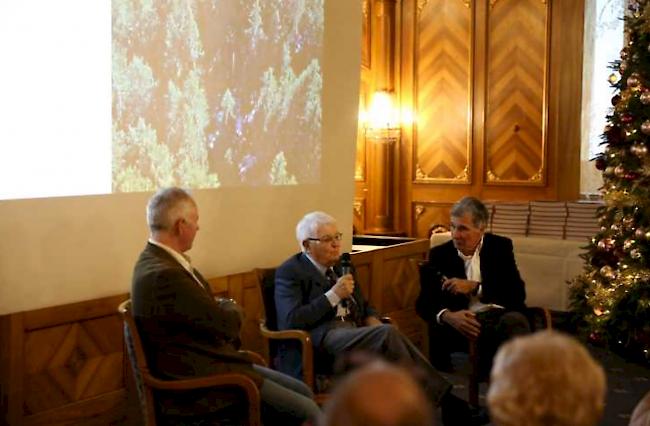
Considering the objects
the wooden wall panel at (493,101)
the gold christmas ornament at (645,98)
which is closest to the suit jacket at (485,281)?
the gold christmas ornament at (645,98)

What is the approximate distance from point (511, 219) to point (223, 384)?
5489 millimetres

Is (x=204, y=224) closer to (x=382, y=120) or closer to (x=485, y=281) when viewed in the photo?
(x=485, y=281)

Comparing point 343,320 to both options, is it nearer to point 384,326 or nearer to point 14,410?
point 384,326

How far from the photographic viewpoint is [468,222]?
4.78m

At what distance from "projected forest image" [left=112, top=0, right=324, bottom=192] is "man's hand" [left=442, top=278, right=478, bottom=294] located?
1.23 metres

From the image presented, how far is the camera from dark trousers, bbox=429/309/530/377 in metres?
4.59

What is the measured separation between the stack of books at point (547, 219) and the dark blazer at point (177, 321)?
17.1 feet

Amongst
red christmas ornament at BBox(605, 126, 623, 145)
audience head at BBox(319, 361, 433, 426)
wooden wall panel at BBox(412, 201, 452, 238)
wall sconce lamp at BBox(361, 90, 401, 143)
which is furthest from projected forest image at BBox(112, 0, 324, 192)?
wooden wall panel at BBox(412, 201, 452, 238)

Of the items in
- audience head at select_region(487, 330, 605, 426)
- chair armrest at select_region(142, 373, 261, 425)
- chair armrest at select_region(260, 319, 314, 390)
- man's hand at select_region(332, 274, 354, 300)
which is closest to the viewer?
audience head at select_region(487, 330, 605, 426)

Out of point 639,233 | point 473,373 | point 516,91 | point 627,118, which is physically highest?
point 516,91

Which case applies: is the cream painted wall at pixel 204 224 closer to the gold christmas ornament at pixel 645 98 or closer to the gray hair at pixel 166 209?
the gray hair at pixel 166 209

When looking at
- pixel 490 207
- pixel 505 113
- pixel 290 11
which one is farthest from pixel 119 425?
pixel 505 113

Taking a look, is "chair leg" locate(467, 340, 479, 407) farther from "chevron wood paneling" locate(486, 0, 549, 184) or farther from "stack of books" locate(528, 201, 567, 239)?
"chevron wood paneling" locate(486, 0, 549, 184)

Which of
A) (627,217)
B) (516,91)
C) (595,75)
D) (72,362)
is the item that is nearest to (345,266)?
(72,362)
